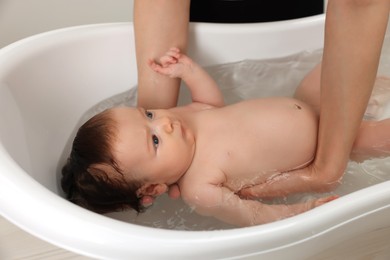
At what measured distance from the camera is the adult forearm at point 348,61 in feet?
2.69

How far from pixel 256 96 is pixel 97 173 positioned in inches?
20.8

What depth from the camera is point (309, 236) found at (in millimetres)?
846

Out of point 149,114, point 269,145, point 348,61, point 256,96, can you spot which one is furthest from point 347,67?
point 256,96

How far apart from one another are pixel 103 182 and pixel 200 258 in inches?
10.6

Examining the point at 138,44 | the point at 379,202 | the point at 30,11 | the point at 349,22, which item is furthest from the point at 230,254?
the point at 30,11

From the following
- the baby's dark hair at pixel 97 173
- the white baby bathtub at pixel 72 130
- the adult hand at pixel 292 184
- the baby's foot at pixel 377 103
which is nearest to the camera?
the white baby bathtub at pixel 72 130

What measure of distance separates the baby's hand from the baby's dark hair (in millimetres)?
195

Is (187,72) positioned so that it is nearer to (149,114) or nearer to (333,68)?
(149,114)

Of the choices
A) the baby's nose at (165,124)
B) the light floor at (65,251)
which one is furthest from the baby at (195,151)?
the light floor at (65,251)

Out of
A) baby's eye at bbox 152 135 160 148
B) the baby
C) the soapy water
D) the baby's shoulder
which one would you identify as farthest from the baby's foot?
baby's eye at bbox 152 135 160 148

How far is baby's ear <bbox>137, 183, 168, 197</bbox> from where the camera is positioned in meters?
1.05

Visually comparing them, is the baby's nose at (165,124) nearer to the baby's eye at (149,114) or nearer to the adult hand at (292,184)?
the baby's eye at (149,114)

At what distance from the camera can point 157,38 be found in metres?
1.17

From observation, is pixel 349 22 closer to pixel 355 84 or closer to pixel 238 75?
pixel 355 84
